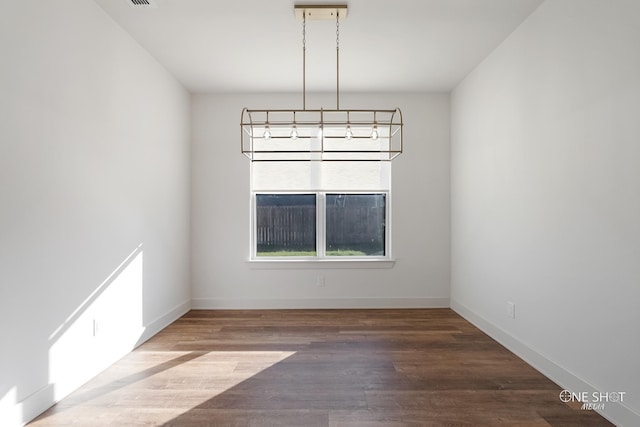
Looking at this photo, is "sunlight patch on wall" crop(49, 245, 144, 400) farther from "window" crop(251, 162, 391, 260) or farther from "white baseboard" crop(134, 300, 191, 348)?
"window" crop(251, 162, 391, 260)

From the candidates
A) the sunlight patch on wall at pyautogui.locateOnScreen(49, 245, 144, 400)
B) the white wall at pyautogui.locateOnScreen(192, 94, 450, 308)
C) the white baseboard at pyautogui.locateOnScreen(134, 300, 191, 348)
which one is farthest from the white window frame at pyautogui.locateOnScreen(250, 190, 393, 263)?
the sunlight patch on wall at pyautogui.locateOnScreen(49, 245, 144, 400)

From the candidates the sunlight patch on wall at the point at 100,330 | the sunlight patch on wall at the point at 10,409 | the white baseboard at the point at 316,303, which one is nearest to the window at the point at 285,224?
the white baseboard at the point at 316,303

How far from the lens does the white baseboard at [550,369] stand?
2.04 meters

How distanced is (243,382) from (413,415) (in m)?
1.14

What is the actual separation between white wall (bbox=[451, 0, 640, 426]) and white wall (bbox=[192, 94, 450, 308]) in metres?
0.89

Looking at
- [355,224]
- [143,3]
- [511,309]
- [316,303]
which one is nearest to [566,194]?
[511,309]

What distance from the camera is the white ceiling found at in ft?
9.45

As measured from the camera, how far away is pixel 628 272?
2.04 metres

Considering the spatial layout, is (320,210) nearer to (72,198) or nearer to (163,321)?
(163,321)

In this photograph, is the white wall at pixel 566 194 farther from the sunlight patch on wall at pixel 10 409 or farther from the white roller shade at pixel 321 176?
the sunlight patch on wall at pixel 10 409

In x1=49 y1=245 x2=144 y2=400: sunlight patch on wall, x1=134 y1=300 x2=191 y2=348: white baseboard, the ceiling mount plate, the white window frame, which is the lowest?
x1=134 y1=300 x2=191 y2=348: white baseboard

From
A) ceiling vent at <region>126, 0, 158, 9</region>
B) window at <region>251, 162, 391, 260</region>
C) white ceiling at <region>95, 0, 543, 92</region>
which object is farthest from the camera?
window at <region>251, 162, 391, 260</region>

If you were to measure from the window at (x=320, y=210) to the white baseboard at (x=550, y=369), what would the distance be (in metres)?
1.43

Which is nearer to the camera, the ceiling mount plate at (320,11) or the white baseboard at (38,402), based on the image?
the white baseboard at (38,402)
